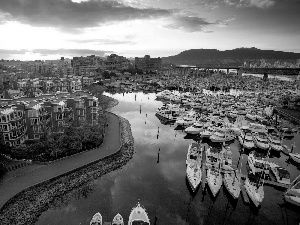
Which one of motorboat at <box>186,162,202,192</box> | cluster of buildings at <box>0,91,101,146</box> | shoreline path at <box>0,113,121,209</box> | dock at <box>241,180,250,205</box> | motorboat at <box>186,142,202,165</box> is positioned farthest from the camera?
motorboat at <box>186,142,202,165</box>

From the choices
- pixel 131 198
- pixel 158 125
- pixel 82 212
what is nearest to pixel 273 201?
pixel 131 198

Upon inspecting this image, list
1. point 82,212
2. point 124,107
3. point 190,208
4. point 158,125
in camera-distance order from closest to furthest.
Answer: point 82,212
point 190,208
point 158,125
point 124,107

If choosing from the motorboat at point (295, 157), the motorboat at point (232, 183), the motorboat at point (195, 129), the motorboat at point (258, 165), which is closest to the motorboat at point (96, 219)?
the motorboat at point (232, 183)

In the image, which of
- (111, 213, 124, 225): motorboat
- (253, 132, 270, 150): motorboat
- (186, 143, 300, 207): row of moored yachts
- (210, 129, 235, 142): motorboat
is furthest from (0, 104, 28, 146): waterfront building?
(253, 132, 270, 150): motorboat

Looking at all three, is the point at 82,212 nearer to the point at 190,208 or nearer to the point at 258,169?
the point at 190,208

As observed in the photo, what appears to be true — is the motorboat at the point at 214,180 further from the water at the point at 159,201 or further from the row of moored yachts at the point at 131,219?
the row of moored yachts at the point at 131,219

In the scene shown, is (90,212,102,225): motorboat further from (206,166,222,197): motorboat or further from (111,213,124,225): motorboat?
(206,166,222,197): motorboat
